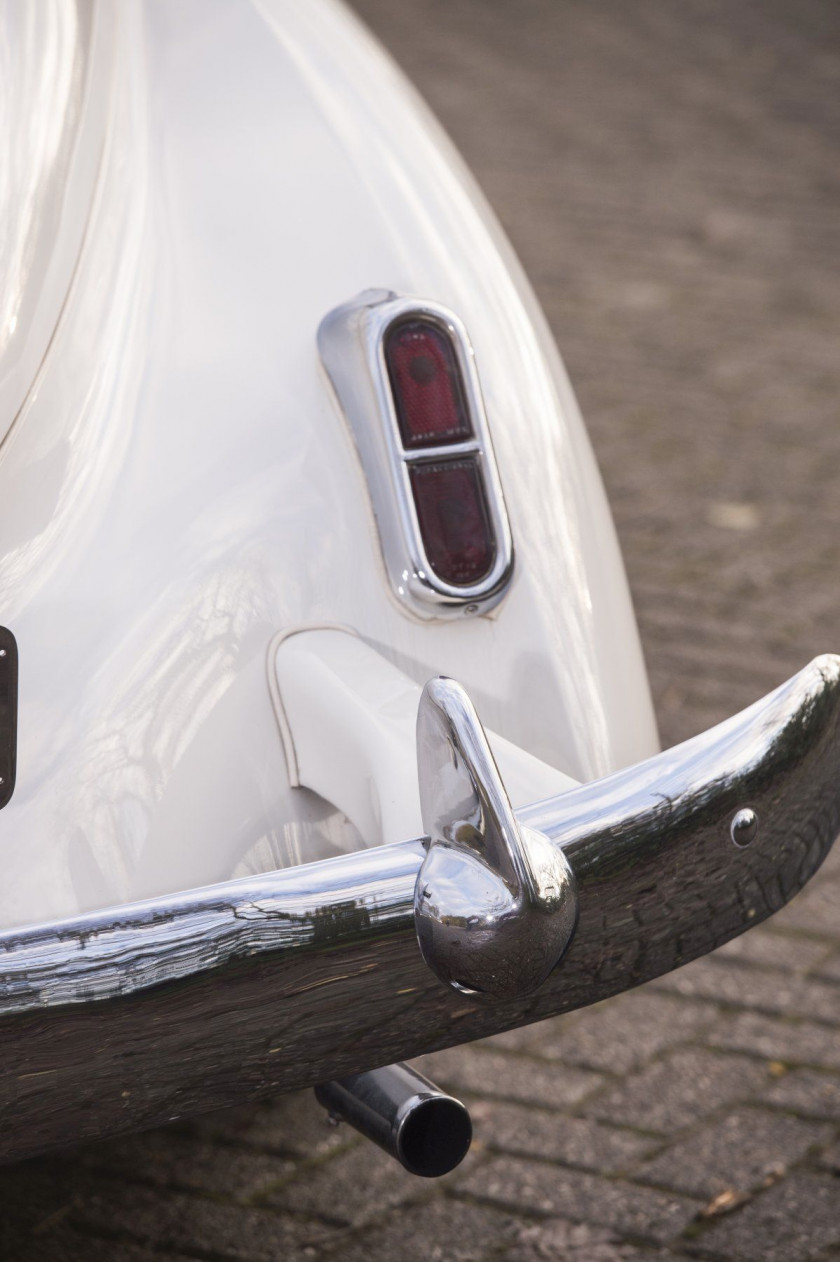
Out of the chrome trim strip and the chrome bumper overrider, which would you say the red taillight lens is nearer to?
the chrome trim strip

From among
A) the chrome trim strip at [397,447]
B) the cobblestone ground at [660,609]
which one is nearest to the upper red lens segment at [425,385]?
the chrome trim strip at [397,447]

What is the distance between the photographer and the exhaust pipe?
1.48 m

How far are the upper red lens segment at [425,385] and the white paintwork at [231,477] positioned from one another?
2.7 inches

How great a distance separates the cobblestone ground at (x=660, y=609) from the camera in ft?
6.85

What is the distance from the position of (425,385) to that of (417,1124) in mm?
821

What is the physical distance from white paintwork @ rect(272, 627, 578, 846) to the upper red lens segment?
25cm

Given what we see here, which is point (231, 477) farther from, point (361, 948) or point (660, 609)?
point (660, 609)

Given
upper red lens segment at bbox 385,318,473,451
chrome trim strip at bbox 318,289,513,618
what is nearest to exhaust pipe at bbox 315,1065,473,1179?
chrome trim strip at bbox 318,289,513,618

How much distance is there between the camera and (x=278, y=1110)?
2.33 m

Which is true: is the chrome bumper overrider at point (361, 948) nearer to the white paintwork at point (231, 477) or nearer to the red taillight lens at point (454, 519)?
the white paintwork at point (231, 477)

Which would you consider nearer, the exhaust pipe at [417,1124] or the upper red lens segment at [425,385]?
the exhaust pipe at [417,1124]

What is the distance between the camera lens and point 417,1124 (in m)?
1.49

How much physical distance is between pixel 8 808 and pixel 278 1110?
107 centimetres

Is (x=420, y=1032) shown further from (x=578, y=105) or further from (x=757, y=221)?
(x=578, y=105)
